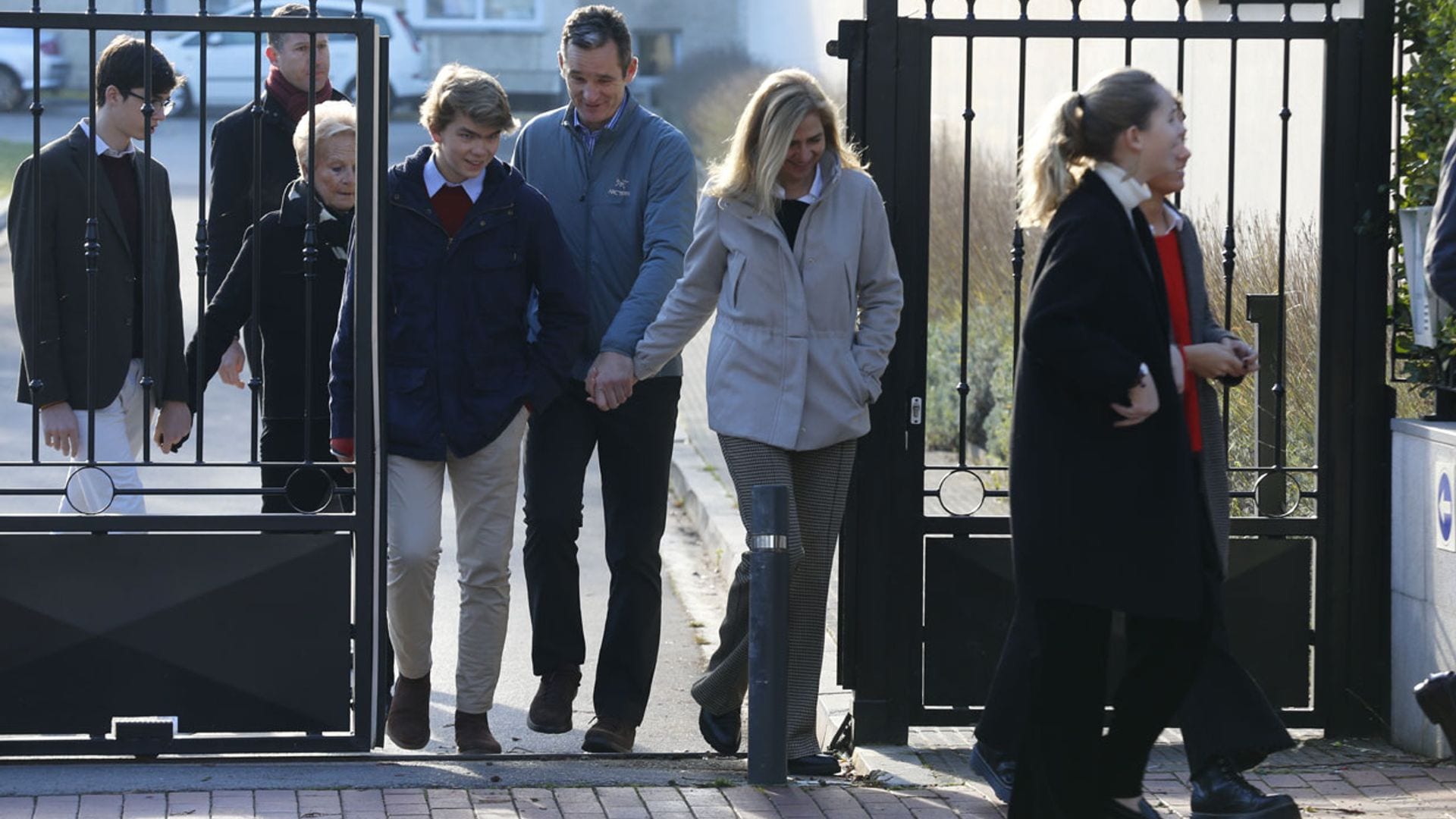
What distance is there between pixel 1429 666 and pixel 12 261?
3.97 meters

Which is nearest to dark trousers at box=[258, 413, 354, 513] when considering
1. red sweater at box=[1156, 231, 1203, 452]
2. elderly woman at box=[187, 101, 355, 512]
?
elderly woman at box=[187, 101, 355, 512]

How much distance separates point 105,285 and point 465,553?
1.21 metres

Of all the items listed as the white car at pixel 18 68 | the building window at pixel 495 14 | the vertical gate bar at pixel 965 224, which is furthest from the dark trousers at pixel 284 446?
the building window at pixel 495 14

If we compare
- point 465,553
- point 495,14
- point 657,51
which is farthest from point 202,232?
point 495,14

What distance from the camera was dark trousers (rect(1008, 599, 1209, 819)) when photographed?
406 cm

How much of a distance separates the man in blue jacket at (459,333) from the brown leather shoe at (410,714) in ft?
0.38

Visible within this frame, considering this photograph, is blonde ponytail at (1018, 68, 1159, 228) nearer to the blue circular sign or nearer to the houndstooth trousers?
the houndstooth trousers

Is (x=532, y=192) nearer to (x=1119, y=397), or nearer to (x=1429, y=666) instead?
(x=1119, y=397)

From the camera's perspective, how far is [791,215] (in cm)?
509

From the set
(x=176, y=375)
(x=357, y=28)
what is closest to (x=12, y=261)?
(x=176, y=375)

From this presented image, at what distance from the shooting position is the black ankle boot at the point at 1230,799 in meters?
4.50

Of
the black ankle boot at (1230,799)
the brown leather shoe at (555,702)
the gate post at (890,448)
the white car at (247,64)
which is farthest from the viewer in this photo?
the white car at (247,64)

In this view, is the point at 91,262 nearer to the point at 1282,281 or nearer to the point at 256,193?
the point at 256,193

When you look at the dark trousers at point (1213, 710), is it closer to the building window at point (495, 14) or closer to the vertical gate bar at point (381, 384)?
the vertical gate bar at point (381, 384)
